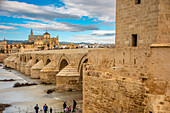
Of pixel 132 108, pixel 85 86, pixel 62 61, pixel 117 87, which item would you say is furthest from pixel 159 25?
pixel 62 61

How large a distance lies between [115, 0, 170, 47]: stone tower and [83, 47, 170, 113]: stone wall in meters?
1.03

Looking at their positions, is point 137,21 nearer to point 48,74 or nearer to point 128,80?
point 128,80

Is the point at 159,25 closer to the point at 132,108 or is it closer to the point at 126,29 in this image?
the point at 126,29

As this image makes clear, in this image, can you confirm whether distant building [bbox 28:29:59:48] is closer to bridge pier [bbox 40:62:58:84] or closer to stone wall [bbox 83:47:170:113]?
bridge pier [bbox 40:62:58:84]

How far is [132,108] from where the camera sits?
17.0ft

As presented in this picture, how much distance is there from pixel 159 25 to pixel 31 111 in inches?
345

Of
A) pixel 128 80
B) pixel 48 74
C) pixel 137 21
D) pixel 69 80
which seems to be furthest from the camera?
pixel 48 74

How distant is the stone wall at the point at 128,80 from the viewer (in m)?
4.57

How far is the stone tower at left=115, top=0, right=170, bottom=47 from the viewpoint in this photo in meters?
5.68

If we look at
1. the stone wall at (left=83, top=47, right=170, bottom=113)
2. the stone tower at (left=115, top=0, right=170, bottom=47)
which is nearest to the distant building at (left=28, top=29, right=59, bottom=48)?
the stone wall at (left=83, top=47, right=170, bottom=113)

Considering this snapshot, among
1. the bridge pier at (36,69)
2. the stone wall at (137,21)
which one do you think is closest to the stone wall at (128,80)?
the stone wall at (137,21)

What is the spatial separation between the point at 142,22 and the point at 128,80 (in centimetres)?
228

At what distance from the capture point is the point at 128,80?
5402 mm

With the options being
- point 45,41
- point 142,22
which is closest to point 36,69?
point 142,22
